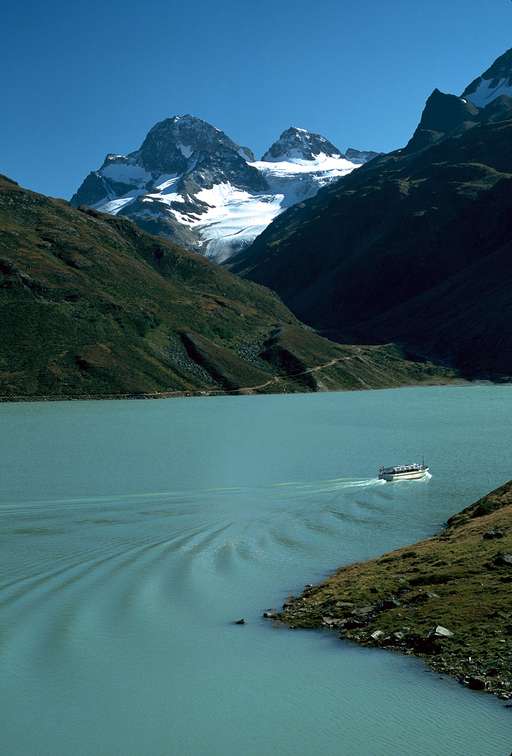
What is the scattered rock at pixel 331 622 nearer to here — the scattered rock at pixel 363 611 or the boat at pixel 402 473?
the scattered rock at pixel 363 611

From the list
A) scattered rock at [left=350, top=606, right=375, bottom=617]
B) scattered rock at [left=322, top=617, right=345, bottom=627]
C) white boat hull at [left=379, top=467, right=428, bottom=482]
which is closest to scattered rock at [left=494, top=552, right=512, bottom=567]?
scattered rock at [left=350, top=606, right=375, bottom=617]

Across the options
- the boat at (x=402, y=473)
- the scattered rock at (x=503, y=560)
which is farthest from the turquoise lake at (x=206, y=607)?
the scattered rock at (x=503, y=560)

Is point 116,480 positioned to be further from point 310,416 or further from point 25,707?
point 310,416

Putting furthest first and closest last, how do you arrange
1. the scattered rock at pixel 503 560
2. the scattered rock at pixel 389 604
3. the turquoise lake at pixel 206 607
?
the scattered rock at pixel 503 560
the scattered rock at pixel 389 604
the turquoise lake at pixel 206 607

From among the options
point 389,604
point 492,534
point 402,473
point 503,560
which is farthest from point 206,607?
point 402,473

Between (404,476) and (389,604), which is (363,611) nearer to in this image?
(389,604)

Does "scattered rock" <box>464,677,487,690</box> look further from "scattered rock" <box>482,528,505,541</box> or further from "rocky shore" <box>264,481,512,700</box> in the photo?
"scattered rock" <box>482,528,505,541</box>
